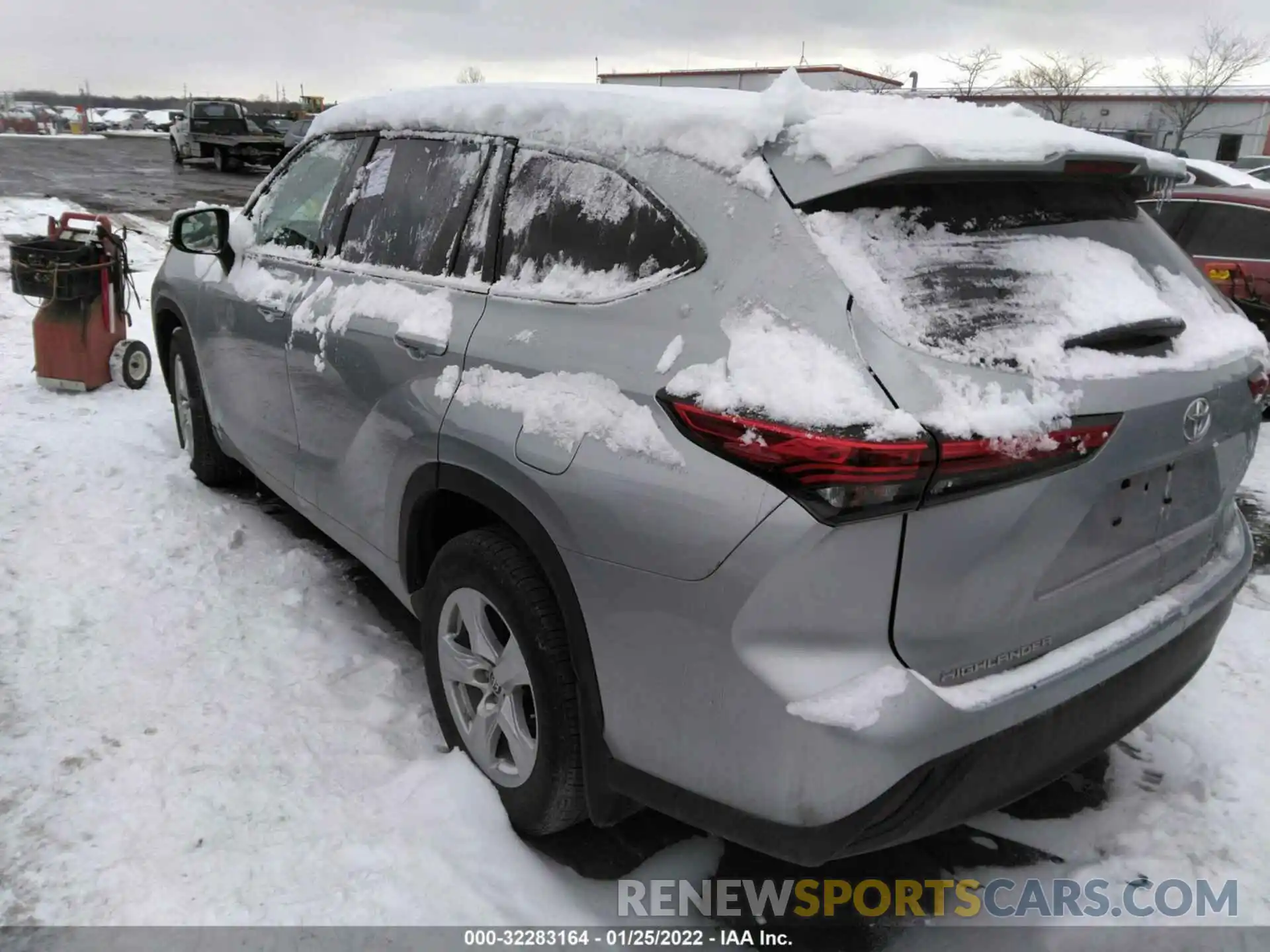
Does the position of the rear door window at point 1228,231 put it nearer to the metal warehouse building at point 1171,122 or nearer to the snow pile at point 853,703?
the snow pile at point 853,703

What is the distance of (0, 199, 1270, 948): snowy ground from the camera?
237 centimetres

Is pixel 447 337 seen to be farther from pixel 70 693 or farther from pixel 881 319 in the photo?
pixel 70 693

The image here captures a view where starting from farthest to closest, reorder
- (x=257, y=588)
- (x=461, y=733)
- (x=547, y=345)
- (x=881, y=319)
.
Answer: (x=257, y=588)
(x=461, y=733)
(x=547, y=345)
(x=881, y=319)

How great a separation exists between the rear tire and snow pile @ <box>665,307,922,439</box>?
3.56 meters

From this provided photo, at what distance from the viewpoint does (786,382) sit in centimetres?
180

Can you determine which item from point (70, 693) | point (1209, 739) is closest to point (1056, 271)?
point (1209, 739)

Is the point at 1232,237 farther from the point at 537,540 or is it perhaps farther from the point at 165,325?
the point at 165,325

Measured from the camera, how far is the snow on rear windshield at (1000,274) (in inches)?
73.8

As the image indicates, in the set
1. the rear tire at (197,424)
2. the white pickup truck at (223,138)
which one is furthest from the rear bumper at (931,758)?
the white pickup truck at (223,138)

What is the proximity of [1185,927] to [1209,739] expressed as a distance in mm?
918

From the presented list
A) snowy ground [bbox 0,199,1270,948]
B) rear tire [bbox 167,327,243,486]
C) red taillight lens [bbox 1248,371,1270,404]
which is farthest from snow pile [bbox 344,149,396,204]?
red taillight lens [bbox 1248,371,1270,404]

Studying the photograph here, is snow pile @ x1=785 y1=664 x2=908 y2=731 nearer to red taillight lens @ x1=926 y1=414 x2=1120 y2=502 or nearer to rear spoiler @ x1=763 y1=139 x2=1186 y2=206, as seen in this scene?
red taillight lens @ x1=926 y1=414 x2=1120 y2=502

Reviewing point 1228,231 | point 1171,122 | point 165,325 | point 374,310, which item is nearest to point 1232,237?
point 1228,231

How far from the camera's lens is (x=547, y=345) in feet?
7.59
